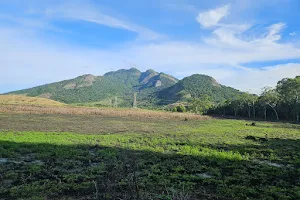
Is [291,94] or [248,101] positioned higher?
[291,94]

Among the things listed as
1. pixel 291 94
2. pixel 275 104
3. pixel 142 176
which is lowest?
pixel 142 176

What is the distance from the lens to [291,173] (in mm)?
12656

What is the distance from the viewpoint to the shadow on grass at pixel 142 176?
9.15 metres

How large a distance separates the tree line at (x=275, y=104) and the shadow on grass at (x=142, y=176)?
59.8m

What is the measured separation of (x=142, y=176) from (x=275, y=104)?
70965 mm

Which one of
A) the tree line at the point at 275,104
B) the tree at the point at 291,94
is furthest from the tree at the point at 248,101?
the tree at the point at 291,94

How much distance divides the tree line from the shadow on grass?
59.8 metres

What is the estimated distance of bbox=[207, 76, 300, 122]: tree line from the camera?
67000 mm

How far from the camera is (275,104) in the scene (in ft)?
235

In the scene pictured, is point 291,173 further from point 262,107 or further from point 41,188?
point 262,107

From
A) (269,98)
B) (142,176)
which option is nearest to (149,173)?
(142,176)

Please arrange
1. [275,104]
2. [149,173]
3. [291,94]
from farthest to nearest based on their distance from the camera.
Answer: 1. [275,104]
2. [291,94]
3. [149,173]

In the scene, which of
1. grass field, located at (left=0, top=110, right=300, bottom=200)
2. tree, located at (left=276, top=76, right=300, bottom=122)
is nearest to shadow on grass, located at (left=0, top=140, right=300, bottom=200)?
grass field, located at (left=0, top=110, right=300, bottom=200)

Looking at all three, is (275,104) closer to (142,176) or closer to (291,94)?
(291,94)
